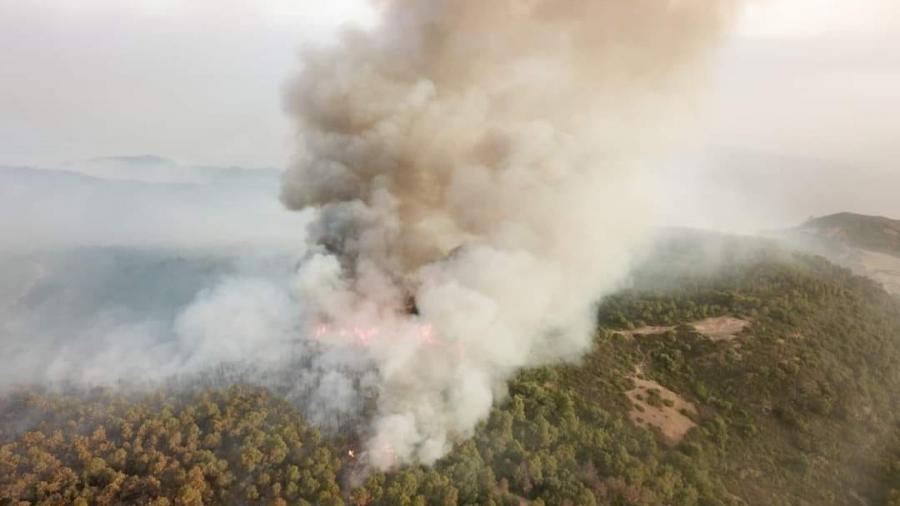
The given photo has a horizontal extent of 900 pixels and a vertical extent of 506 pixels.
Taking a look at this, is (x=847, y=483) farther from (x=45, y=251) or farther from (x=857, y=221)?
(x=45, y=251)

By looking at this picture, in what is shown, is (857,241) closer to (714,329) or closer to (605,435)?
(714,329)

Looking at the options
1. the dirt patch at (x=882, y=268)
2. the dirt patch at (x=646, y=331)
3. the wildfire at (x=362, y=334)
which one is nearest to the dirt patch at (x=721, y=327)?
the dirt patch at (x=646, y=331)

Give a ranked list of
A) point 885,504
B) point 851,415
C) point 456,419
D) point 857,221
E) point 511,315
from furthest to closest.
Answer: point 857,221
point 851,415
point 511,315
point 885,504
point 456,419

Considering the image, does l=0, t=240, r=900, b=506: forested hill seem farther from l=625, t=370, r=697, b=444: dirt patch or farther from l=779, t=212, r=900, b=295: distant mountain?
l=779, t=212, r=900, b=295: distant mountain

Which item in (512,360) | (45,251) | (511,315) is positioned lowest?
(45,251)

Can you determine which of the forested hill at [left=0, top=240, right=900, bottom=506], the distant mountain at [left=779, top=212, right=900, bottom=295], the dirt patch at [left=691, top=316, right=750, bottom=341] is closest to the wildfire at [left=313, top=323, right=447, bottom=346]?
the forested hill at [left=0, top=240, right=900, bottom=506]

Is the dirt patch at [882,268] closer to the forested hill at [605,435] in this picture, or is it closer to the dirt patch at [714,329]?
the forested hill at [605,435]

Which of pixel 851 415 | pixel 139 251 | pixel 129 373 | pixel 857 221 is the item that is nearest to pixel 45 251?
pixel 139 251
